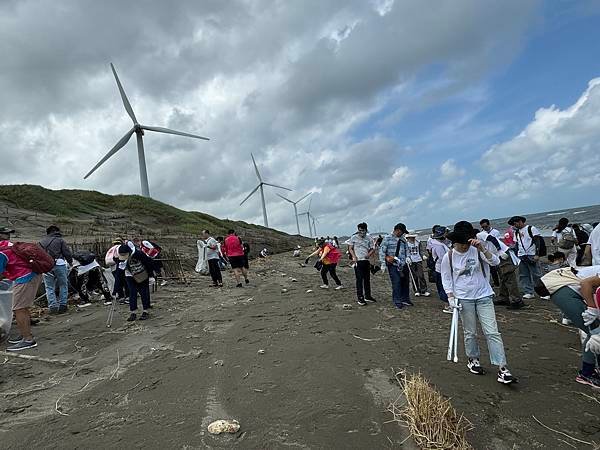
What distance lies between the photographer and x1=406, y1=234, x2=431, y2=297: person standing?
10.8m

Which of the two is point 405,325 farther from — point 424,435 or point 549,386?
point 424,435

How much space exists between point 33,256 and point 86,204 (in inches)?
1213

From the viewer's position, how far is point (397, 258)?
9352 millimetres

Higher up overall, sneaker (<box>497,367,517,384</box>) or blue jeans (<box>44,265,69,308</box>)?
blue jeans (<box>44,265,69,308</box>)

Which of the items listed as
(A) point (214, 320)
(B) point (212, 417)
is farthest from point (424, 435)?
(A) point (214, 320)

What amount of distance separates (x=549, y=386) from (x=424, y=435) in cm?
238

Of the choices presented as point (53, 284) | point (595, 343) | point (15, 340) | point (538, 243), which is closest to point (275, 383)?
point (595, 343)

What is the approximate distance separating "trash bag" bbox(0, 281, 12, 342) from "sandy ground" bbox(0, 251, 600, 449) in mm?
543

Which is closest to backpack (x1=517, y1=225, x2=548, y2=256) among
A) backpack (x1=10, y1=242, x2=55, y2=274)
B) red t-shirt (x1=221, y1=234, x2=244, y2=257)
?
red t-shirt (x1=221, y1=234, x2=244, y2=257)

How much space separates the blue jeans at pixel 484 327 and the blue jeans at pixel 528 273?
5425mm

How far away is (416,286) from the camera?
1138cm

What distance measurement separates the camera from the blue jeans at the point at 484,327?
15.8 ft

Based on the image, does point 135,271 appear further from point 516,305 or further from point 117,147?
point 117,147

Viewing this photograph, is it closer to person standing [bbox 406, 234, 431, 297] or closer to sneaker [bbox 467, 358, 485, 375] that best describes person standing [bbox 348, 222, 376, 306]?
person standing [bbox 406, 234, 431, 297]
